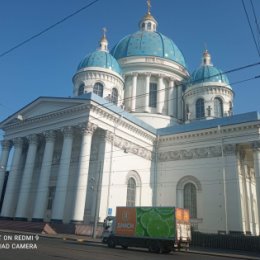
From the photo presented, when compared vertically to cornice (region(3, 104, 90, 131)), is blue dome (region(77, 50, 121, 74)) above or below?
above

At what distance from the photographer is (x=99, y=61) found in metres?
37.5

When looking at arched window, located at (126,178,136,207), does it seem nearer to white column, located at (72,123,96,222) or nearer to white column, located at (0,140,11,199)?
white column, located at (72,123,96,222)

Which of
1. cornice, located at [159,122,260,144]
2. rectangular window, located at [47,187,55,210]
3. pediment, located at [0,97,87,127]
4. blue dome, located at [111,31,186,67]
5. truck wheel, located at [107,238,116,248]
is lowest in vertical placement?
truck wheel, located at [107,238,116,248]

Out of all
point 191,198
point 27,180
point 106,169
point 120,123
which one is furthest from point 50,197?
point 191,198

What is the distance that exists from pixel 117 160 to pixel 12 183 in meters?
10.7

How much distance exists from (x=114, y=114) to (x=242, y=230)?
1499 cm

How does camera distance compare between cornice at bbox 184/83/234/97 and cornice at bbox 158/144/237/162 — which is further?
cornice at bbox 184/83/234/97

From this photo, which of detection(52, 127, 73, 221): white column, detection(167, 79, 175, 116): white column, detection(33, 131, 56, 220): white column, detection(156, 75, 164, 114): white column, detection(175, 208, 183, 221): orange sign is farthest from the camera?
detection(167, 79, 175, 116): white column

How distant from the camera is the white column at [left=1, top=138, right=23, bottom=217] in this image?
30.1 metres

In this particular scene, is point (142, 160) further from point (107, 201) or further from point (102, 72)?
point (102, 72)

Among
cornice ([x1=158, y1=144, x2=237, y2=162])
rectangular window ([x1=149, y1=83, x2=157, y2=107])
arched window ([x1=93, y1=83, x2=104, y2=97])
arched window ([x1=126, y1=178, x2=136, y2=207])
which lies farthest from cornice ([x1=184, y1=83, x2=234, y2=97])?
arched window ([x1=126, y1=178, x2=136, y2=207])

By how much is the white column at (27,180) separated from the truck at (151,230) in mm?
12503

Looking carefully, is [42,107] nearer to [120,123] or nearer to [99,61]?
[120,123]

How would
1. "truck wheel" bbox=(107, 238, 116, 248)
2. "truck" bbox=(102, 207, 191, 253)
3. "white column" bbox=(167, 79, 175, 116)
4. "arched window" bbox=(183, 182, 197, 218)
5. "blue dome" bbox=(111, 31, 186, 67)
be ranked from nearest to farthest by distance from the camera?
"truck" bbox=(102, 207, 191, 253)
"truck wheel" bbox=(107, 238, 116, 248)
"arched window" bbox=(183, 182, 197, 218)
"white column" bbox=(167, 79, 175, 116)
"blue dome" bbox=(111, 31, 186, 67)
